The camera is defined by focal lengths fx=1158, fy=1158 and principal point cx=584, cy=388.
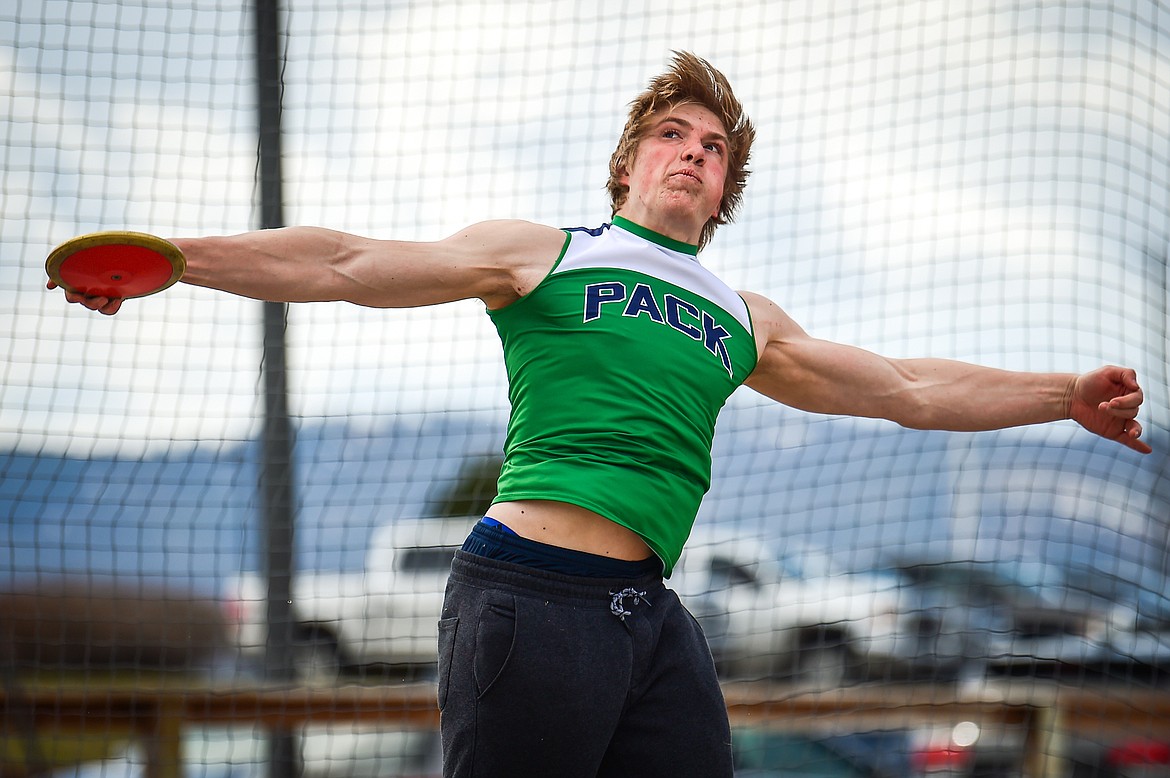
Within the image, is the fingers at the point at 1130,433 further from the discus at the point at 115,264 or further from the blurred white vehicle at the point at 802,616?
the blurred white vehicle at the point at 802,616

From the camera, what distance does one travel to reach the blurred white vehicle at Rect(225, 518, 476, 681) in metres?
4.56

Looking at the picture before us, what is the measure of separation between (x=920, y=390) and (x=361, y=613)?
281 centimetres

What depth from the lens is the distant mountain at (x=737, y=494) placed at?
4.39m

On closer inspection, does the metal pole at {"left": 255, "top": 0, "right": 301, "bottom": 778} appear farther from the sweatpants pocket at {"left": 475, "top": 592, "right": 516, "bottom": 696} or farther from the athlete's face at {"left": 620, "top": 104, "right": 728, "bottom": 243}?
the sweatpants pocket at {"left": 475, "top": 592, "right": 516, "bottom": 696}

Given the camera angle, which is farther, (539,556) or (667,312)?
(667,312)

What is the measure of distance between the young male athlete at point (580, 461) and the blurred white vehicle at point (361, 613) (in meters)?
2.50

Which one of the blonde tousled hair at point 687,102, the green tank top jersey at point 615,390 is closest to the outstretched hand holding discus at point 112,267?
the green tank top jersey at point 615,390

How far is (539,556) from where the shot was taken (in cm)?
195

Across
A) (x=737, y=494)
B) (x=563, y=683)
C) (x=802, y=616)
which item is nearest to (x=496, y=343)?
(x=737, y=494)

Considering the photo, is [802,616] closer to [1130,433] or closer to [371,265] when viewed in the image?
[1130,433]

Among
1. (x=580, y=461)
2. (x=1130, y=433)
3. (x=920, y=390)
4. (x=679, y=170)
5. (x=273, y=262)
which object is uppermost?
(x=679, y=170)

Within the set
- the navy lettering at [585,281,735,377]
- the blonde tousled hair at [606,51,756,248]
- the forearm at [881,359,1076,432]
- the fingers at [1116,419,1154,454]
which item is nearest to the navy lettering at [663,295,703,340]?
the navy lettering at [585,281,735,377]

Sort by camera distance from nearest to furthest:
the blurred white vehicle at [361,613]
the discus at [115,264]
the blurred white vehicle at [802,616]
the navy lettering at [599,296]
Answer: the discus at [115,264], the navy lettering at [599,296], the blurred white vehicle at [361,613], the blurred white vehicle at [802,616]

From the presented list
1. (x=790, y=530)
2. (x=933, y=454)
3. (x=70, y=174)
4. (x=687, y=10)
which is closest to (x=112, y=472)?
(x=70, y=174)
